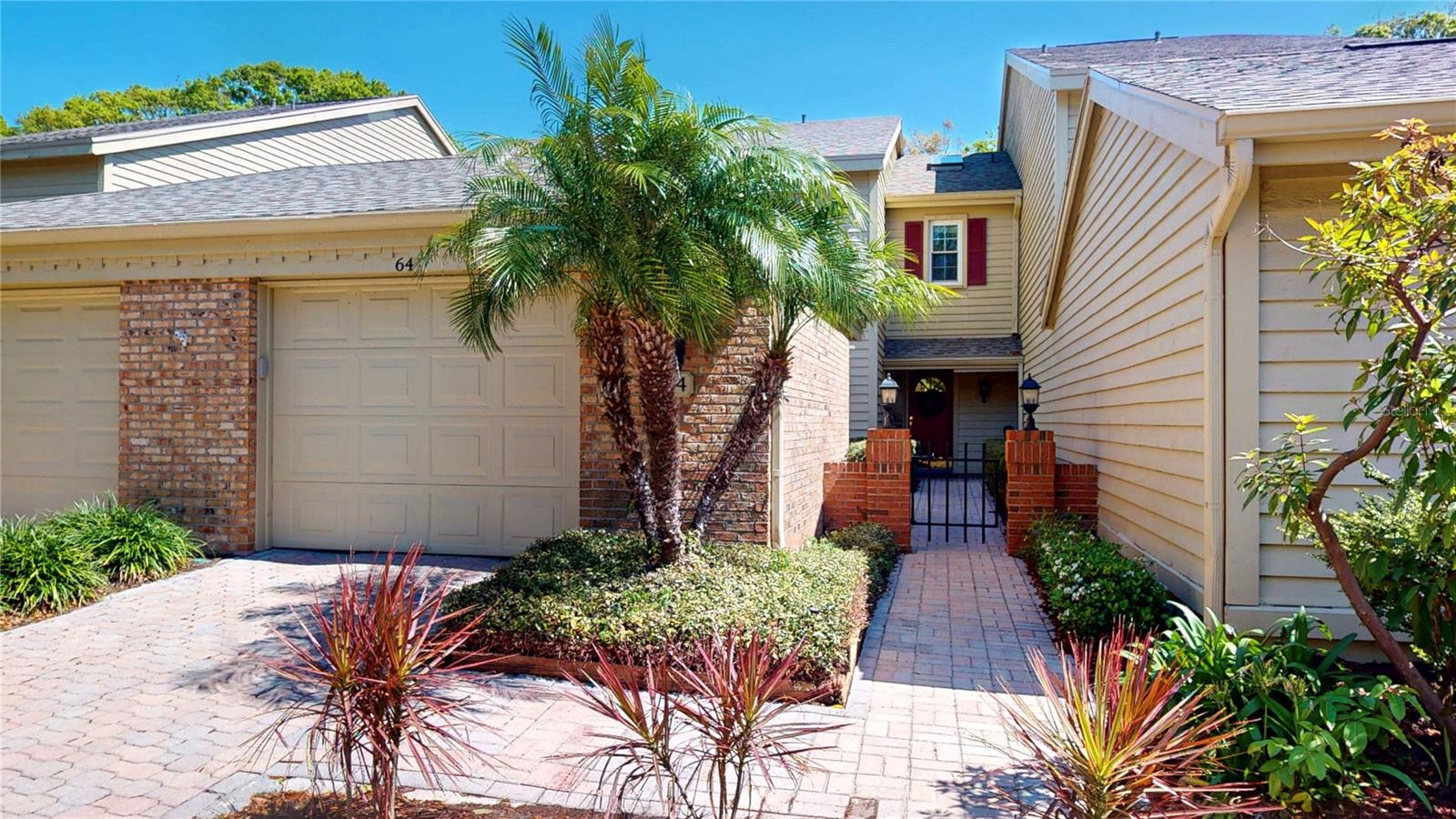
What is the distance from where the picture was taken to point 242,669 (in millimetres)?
4547

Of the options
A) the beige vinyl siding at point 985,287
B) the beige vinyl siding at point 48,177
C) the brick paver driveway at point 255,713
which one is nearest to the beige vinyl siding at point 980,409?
the beige vinyl siding at point 985,287

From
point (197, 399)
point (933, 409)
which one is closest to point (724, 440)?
point (197, 399)

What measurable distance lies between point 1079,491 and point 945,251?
27.9ft

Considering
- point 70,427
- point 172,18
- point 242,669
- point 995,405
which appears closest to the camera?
point 242,669

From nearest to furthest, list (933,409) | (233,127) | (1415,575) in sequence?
(1415,575) → (233,127) → (933,409)

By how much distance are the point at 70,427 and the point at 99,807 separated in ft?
21.8

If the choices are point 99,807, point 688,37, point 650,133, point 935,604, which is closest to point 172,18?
point 688,37

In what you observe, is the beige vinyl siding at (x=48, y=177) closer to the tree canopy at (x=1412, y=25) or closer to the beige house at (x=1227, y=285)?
the beige house at (x=1227, y=285)

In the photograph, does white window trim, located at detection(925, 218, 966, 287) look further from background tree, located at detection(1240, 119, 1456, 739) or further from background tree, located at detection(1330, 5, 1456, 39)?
background tree, located at detection(1330, 5, 1456, 39)

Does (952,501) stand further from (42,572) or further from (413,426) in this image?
(42,572)

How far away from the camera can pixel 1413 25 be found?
2484 centimetres

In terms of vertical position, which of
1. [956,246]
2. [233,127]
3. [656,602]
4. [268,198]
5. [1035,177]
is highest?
[233,127]

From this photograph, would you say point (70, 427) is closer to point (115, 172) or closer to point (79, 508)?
point (79, 508)

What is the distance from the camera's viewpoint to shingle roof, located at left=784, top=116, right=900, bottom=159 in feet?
38.1
